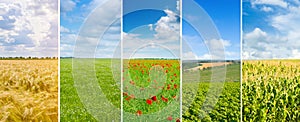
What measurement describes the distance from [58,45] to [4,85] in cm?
70

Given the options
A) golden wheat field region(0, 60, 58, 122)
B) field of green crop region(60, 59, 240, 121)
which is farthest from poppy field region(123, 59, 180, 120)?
golden wheat field region(0, 60, 58, 122)

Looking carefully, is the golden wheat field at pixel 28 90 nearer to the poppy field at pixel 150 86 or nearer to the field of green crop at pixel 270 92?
the poppy field at pixel 150 86

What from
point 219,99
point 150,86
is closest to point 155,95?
point 150,86

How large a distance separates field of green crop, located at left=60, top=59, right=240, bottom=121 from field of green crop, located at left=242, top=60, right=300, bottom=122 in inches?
5.4

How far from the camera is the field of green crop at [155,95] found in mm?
3832

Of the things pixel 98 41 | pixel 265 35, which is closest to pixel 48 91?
pixel 98 41

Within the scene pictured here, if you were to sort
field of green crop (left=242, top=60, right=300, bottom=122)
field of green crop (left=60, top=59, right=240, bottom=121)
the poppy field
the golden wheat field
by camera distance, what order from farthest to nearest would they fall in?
field of green crop (left=242, top=60, right=300, bottom=122)
the poppy field
field of green crop (left=60, top=59, right=240, bottom=121)
the golden wheat field

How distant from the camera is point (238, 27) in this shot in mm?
4039

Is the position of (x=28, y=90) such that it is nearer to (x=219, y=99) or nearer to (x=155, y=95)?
(x=155, y=95)

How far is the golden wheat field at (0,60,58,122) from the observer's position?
141 inches

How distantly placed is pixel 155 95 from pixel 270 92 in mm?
1438

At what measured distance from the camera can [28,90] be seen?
11.9 ft

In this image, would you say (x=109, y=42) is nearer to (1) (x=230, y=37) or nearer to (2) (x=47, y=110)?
(2) (x=47, y=110)

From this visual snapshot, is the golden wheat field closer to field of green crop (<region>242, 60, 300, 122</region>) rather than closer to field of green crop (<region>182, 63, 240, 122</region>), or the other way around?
field of green crop (<region>182, 63, 240, 122</region>)
